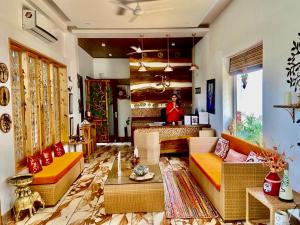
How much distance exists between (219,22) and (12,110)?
4423 mm

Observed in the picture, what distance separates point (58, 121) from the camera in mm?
5863

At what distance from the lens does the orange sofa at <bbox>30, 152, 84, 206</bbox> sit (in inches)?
145

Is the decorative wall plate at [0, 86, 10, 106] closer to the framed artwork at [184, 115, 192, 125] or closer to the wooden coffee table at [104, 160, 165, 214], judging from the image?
the wooden coffee table at [104, 160, 165, 214]

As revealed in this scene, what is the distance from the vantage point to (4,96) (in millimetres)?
3295

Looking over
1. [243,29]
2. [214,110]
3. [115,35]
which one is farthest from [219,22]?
[115,35]

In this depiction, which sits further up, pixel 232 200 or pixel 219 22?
pixel 219 22

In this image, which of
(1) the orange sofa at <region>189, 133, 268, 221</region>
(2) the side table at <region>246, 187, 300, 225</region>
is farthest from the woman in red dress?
(2) the side table at <region>246, 187, 300, 225</region>

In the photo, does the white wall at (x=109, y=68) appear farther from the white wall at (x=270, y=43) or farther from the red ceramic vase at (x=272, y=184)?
the red ceramic vase at (x=272, y=184)

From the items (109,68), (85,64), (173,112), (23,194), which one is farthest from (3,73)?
(109,68)

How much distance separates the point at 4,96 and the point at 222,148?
148 inches

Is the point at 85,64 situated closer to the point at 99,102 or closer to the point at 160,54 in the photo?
the point at 99,102

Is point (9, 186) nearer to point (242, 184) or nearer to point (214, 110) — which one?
point (242, 184)

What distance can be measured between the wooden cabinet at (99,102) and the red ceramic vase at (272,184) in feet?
22.2

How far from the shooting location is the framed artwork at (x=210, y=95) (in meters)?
6.00
